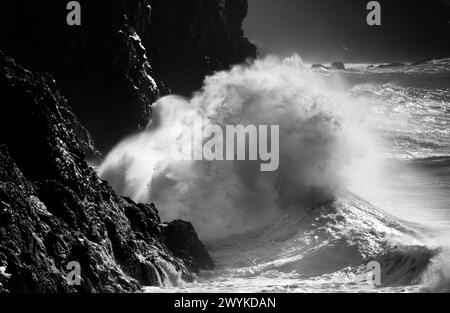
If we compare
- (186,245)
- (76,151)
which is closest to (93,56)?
(186,245)

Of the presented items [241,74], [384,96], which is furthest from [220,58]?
[384,96]

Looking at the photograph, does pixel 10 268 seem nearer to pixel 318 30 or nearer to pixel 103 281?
pixel 103 281

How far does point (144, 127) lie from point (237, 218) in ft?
68.5

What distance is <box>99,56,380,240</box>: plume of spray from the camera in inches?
2186

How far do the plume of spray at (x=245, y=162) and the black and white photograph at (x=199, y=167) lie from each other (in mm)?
117

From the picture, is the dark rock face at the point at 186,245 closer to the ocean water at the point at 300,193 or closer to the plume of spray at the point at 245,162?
the ocean water at the point at 300,193

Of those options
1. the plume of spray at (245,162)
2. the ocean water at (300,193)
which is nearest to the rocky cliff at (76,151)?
the ocean water at (300,193)

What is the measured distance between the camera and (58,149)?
4091cm

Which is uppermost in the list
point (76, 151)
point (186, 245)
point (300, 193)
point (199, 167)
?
point (76, 151)

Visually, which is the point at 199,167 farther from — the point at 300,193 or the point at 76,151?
the point at 76,151

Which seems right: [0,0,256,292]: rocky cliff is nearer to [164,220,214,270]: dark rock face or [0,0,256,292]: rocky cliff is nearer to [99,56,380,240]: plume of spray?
[164,220,214,270]: dark rock face

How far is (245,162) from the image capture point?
59000 mm

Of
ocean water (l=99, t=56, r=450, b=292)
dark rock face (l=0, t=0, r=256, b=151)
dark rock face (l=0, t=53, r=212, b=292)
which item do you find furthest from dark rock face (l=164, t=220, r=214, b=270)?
dark rock face (l=0, t=0, r=256, b=151)

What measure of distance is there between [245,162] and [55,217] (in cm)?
2172
